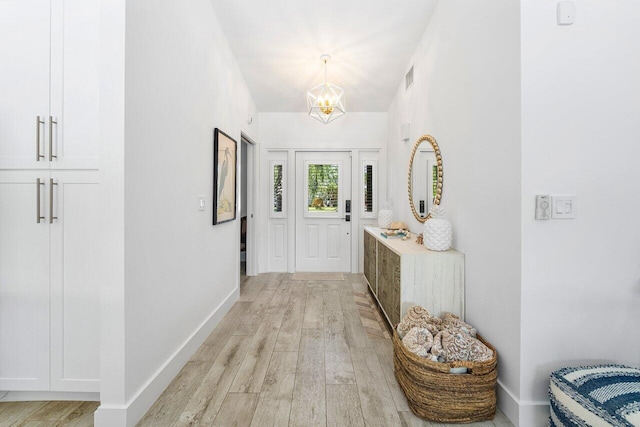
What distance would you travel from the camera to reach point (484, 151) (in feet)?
5.96

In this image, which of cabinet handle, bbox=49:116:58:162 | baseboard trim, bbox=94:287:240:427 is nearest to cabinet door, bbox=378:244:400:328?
baseboard trim, bbox=94:287:240:427

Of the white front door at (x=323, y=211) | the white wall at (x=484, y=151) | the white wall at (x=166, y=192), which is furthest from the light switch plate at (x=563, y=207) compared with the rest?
the white front door at (x=323, y=211)

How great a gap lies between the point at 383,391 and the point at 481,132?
5.58 feet

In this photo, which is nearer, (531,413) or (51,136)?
(531,413)

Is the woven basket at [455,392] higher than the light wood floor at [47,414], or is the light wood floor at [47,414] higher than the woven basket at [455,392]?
the woven basket at [455,392]

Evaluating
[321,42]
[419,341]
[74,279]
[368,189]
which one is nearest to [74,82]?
[74,279]

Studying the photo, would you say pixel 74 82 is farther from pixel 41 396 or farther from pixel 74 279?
pixel 41 396

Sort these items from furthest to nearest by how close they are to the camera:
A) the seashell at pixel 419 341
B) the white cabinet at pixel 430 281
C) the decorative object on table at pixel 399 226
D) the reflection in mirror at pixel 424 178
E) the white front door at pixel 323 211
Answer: the white front door at pixel 323 211 → the decorative object on table at pixel 399 226 → the reflection in mirror at pixel 424 178 → the white cabinet at pixel 430 281 → the seashell at pixel 419 341

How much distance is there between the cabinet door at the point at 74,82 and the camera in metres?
1.59

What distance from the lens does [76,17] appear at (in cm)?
159

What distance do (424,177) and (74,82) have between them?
2740 mm

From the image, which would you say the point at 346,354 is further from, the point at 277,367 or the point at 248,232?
the point at 248,232

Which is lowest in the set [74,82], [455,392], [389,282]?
[455,392]

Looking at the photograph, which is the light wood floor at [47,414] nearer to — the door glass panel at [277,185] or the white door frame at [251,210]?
the white door frame at [251,210]
